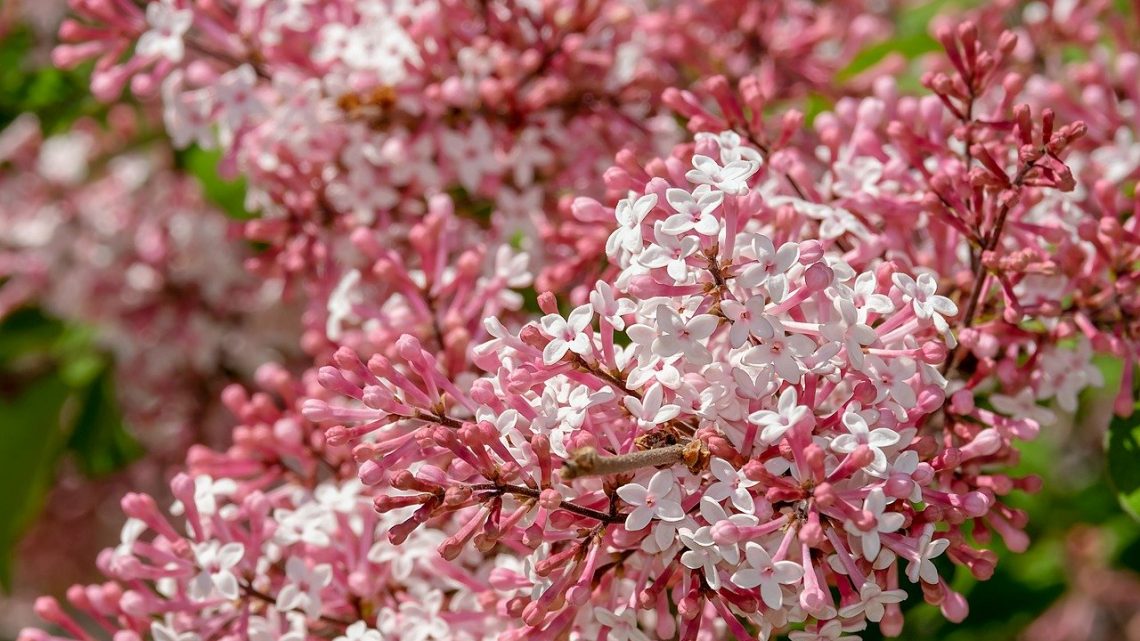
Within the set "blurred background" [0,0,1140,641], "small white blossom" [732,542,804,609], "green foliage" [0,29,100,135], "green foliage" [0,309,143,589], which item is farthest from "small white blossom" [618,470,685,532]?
"green foliage" [0,309,143,589]

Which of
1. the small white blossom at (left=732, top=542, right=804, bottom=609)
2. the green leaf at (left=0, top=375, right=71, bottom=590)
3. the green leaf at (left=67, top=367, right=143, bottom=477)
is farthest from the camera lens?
the green leaf at (left=67, top=367, right=143, bottom=477)

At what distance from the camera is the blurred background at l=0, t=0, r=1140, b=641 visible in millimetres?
2807

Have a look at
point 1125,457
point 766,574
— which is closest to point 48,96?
point 766,574

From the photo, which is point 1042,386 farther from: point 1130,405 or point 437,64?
point 437,64

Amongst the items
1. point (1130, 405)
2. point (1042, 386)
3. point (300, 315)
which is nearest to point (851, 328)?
point (1042, 386)

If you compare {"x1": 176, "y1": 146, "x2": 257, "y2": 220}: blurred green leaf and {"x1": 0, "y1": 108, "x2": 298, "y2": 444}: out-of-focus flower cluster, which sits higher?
{"x1": 176, "y1": 146, "x2": 257, "y2": 220}: blurred green leaf

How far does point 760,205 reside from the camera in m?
1.50

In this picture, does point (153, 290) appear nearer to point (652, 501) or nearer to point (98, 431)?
point (98, 431)

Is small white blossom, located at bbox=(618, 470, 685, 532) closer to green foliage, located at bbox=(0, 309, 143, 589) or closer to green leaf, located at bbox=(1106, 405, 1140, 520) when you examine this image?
green leaf, located at bbox=(1106, 405, 1140, 520)

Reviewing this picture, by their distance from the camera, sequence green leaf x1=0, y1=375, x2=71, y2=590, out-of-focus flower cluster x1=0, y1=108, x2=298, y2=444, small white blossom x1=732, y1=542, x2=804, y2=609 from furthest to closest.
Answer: out-of-focus flower cluster x1=0, y1=108, x2=298, y2=444 → green leaf x1=0, y1=375, x2=71, y2=590 → small white blossom x1=732, y1=542, x2=804, y2=609

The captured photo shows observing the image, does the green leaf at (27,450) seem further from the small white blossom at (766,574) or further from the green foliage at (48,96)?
the small white blossom at (766,574)

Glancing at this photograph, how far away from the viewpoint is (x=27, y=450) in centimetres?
305

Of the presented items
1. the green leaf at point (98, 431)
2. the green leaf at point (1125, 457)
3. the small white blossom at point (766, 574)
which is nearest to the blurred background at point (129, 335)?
the green leaf at point (98, 431)

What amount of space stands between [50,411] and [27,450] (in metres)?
0.15
